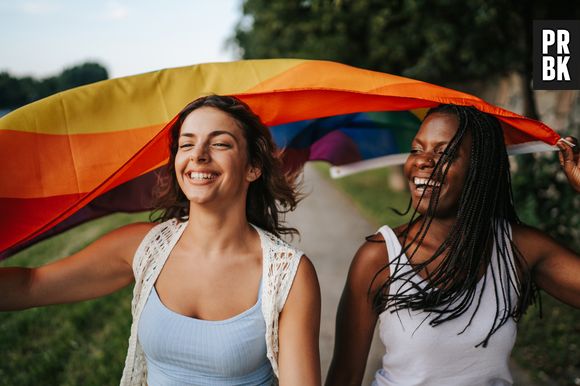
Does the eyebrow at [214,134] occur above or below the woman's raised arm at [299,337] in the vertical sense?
above

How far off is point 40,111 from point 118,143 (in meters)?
0.34

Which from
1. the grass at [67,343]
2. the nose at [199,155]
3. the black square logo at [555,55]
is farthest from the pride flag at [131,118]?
the grass at [67,343]

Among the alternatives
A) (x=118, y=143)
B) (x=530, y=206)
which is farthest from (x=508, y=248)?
(x=530, y=206)

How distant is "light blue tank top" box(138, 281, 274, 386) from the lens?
2.05m

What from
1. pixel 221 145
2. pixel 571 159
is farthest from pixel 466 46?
pixel 221 145

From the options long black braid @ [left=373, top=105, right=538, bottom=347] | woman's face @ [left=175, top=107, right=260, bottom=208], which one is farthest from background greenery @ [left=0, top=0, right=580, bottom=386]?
woman's face @ [left=175, top=107, right=260, bottom=208]

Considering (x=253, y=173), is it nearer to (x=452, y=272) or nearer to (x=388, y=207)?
(x=388, y=207)

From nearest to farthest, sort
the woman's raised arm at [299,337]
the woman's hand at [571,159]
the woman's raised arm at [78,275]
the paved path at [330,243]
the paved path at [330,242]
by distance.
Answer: the woman's raised arm at [299,337], the woman's raised arm at [78,275], the woman's hand at [571,159], the paved path at [330,243], the paved path at [330,242]

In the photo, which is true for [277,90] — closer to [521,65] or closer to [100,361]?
[100,361]

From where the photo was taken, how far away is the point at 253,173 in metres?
2.36

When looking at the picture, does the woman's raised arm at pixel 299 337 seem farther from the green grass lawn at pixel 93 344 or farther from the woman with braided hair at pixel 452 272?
the green grass lawn at pixel 93 344

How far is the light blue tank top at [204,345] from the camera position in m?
2.05

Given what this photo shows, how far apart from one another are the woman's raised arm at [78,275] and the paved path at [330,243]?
1018 millimetres

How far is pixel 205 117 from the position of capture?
2203 millimetres
